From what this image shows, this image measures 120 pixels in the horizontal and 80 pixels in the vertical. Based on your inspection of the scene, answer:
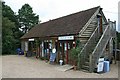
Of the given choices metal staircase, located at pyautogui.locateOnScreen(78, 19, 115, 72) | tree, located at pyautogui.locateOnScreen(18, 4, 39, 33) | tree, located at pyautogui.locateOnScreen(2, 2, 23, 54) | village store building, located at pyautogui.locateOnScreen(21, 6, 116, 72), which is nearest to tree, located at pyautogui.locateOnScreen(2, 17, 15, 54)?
tree, located at pyautogui.locateOnScreen(2, 2, 23, 54)

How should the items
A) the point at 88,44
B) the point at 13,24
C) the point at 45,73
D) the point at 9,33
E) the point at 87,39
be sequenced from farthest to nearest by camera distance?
1. the point at 13,24
2. the point at 9,33
3. the point at 87,39
4. the point at 88,44
5. the point at 45,73

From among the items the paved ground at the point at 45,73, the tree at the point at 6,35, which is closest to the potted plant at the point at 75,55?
the paved ground at the point at 45,73

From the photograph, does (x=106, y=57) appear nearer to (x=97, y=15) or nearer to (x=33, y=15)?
(x=97, y=15)

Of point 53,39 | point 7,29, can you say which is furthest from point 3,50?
point 53,39

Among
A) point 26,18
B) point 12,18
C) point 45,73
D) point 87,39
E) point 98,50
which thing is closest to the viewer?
point 45,73

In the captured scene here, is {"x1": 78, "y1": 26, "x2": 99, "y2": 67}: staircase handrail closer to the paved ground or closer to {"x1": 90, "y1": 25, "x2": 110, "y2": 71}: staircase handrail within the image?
{"x1": 90, "y1": 25, "x2": 110, "y2": 71}: staircase handrail


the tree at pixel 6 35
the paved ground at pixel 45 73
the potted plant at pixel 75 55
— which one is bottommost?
the paved ground at pixel 45 73

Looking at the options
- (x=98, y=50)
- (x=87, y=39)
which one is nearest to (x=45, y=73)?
(x=98, y=50)

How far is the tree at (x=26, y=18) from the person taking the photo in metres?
40.9

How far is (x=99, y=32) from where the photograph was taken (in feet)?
56.6

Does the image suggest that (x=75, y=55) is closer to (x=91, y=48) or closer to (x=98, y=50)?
(x=98, y=50)

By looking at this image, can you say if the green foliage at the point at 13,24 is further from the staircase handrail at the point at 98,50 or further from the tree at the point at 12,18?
the staircase handrail at the point at 98,50

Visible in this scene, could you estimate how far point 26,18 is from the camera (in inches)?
1613

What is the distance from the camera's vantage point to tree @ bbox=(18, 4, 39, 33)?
1610 inches
